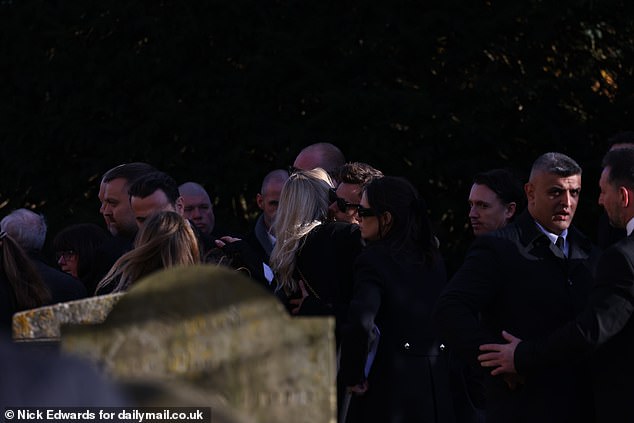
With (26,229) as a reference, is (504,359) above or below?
below

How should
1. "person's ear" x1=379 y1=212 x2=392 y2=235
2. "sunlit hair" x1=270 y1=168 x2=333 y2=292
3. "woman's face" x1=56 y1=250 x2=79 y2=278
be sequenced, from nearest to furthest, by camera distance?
"person's ear" x1=379 y1=212 x2=392 y2=235 < "sunlit hair" x1=270 y1=168 x2=333 y2=292 < "woman's face" x1=56 y1=250 x2=79 y2=278

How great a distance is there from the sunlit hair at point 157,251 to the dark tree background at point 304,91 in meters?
6.75

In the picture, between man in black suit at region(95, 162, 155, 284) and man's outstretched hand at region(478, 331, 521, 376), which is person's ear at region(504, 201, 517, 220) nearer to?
man in black suit at region(95, 162, 155, 284)

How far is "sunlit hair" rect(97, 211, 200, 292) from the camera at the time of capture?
179 inches

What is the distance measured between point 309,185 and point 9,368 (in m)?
4.43

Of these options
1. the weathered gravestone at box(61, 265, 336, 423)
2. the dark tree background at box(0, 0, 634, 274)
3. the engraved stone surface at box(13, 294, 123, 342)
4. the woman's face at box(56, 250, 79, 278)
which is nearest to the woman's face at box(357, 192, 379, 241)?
the woman's face at box(56, 250, 79, 278)

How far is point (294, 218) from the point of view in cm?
586

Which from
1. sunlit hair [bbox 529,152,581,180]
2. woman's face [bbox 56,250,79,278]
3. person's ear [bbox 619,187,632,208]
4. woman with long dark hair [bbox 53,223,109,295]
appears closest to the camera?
person's ear [bbox 619,187,632,208]

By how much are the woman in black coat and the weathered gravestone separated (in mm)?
2921

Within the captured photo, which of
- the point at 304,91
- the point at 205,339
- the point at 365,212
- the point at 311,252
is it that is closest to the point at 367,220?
the point at 365,212

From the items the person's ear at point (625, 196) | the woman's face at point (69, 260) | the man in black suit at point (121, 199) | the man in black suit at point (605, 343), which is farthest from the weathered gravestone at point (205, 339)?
the woman's face at point (69, 260)

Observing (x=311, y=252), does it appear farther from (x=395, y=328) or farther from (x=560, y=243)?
(x=560, y=243)

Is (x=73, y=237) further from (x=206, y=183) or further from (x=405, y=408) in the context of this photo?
(x=206, y=183)

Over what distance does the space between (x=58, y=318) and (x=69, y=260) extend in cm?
518
